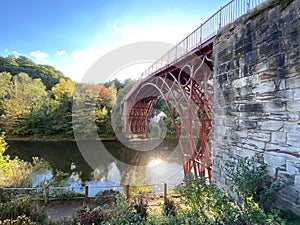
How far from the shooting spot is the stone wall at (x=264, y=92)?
1.79 m

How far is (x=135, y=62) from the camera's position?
480 inches

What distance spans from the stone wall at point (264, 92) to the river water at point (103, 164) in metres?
5.48

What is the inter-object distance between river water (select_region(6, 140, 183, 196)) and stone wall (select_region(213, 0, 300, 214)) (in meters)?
5.48

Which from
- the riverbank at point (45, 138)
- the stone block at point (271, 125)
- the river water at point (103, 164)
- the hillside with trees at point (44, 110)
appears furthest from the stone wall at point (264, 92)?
the riverbank at point (45, 138)

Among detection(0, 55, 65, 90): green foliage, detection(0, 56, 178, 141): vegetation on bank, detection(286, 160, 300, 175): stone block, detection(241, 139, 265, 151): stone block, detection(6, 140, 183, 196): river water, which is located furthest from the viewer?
detection(0, 55, 65, 90): green foliage

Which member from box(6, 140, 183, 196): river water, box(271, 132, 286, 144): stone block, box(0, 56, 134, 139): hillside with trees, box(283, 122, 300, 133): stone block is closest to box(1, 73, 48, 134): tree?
box(0, 56, 134, 139): hillside with trees

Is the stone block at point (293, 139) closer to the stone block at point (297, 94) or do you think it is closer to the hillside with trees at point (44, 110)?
the stone block at point (297, 94)

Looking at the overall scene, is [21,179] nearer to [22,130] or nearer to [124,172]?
[124,172]

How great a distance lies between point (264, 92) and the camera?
6.82 ft

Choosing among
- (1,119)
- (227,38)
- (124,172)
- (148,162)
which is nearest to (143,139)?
(148,162)

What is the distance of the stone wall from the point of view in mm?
1791

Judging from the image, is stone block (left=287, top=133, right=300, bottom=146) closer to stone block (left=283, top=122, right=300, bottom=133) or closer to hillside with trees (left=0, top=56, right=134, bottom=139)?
stone block (left=283, top=122, right=300, bottom=133)

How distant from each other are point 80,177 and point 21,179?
400 cm

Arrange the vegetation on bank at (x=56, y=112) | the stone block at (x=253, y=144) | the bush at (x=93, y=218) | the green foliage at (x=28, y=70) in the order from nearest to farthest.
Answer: the stone block at (x=253, y=144) < the bush at (x=93, y=218) < the vegetation on bank at (x=56, y=112) < the green foliage at (x=28, y=70)
